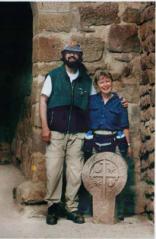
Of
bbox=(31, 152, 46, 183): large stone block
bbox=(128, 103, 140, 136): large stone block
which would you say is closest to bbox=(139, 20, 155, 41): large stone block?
bbox=(128, 103, 140, 136): large stone block

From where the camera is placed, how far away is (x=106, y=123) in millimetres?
4641

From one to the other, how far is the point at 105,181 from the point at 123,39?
1377 mm

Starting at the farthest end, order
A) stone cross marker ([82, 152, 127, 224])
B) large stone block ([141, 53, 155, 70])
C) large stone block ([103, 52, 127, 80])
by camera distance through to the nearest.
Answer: large stone block ([103, 52, 127, 80]) → large stone block ([141, 53, 155, 70]) → stone cross marker ([82, 152, 127, 224])

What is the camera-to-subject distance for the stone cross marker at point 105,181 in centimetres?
449

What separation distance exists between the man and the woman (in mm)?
78

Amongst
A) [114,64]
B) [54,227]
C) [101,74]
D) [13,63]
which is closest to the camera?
[54,227]

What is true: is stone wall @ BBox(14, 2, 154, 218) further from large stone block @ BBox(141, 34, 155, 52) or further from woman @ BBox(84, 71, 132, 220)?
woman @ BBox(84, 71, 132, 220)

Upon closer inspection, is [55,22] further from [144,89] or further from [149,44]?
[144,89]

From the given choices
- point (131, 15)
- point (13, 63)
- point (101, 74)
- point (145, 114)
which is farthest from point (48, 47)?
point (13, 63)

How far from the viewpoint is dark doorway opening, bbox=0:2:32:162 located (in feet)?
21.4

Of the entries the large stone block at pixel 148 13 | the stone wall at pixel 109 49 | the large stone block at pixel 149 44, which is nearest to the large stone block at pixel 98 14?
the stone wall at pixel 109 49

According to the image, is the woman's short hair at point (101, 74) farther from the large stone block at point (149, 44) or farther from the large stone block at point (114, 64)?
the large stone block at point (149, 44)

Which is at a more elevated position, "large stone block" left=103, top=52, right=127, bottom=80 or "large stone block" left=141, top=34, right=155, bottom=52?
"large stone block" left=141, top=34, right=155, bottom=52

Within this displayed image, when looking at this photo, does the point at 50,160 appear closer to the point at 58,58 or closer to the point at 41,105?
the point at 41,105
